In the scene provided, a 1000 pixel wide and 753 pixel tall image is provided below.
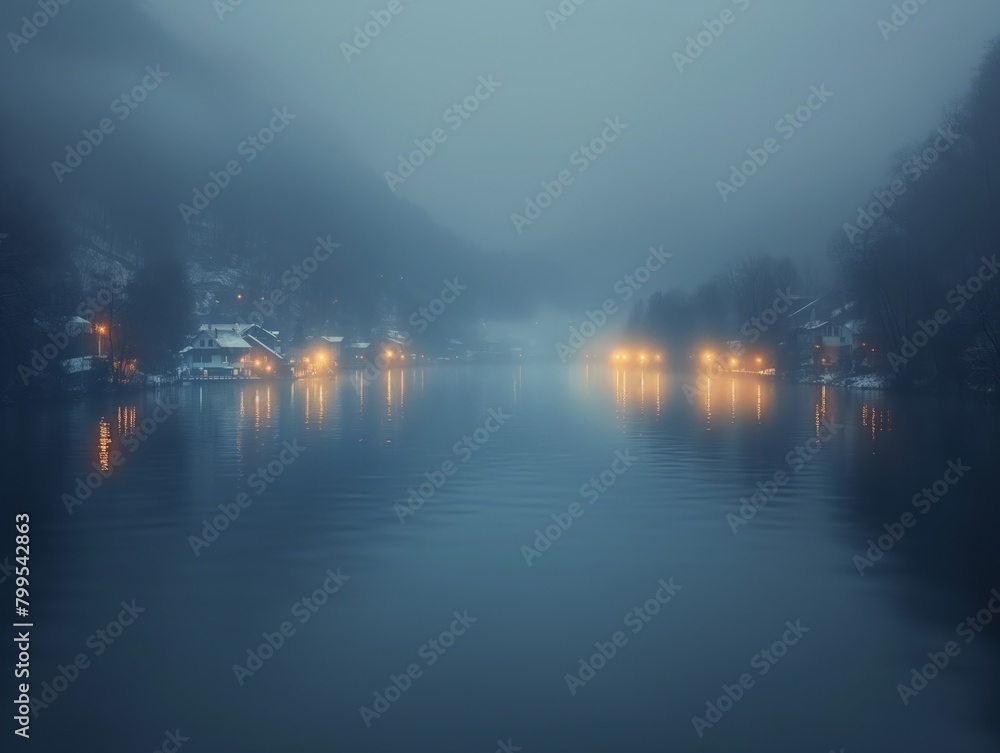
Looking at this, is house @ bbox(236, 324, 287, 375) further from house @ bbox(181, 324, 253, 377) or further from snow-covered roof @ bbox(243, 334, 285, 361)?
house @ bbox(181, 324, 253, 377)

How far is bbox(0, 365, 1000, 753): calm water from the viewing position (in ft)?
29.2

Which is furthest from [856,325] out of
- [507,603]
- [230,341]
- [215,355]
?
[507,603]

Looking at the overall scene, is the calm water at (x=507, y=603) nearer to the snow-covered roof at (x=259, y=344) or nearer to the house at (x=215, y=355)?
the house at (x=215, y=355)

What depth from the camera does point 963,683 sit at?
9.80m

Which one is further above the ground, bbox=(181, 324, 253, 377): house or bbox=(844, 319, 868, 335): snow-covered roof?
bbox=(844, 319, 868, 335): snow-covered roof

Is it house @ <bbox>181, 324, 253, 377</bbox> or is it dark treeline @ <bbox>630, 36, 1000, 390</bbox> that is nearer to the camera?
dark treeline @ <bbox>630, 36, 1000, 390</bbox>

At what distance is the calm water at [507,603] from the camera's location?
889 cm

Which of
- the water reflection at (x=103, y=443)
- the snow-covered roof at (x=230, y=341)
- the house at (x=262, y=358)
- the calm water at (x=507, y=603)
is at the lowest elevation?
the calm water at (x=507, y=603)

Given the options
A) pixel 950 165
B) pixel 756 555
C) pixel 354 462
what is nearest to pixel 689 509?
pixel 756 555

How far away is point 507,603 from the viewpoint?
1282cm

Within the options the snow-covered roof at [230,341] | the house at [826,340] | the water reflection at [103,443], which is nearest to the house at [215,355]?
the snow-covered roof at [230,341]

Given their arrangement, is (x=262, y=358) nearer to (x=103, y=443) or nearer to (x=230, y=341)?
(x=230, y=341)

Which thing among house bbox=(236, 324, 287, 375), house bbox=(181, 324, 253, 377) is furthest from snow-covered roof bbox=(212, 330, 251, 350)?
house bbox=(236, 324, 287, 375)

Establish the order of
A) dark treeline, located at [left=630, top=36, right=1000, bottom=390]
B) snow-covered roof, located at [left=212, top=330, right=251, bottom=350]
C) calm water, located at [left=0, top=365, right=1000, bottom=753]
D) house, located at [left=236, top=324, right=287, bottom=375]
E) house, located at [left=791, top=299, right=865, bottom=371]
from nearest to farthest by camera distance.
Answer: calm water, located at [left=0, top=365, right=1000, bottom=753], dark treeline, located at [left=630, top=36, right=1000, bottom=390], house, located at [left=791, top=299, right=865, bottom=371], snow-covered roof, located at [left=212, top=330, right=251, bottom=350], house, located at [left=236, top=324, right=287, bottom=375]
